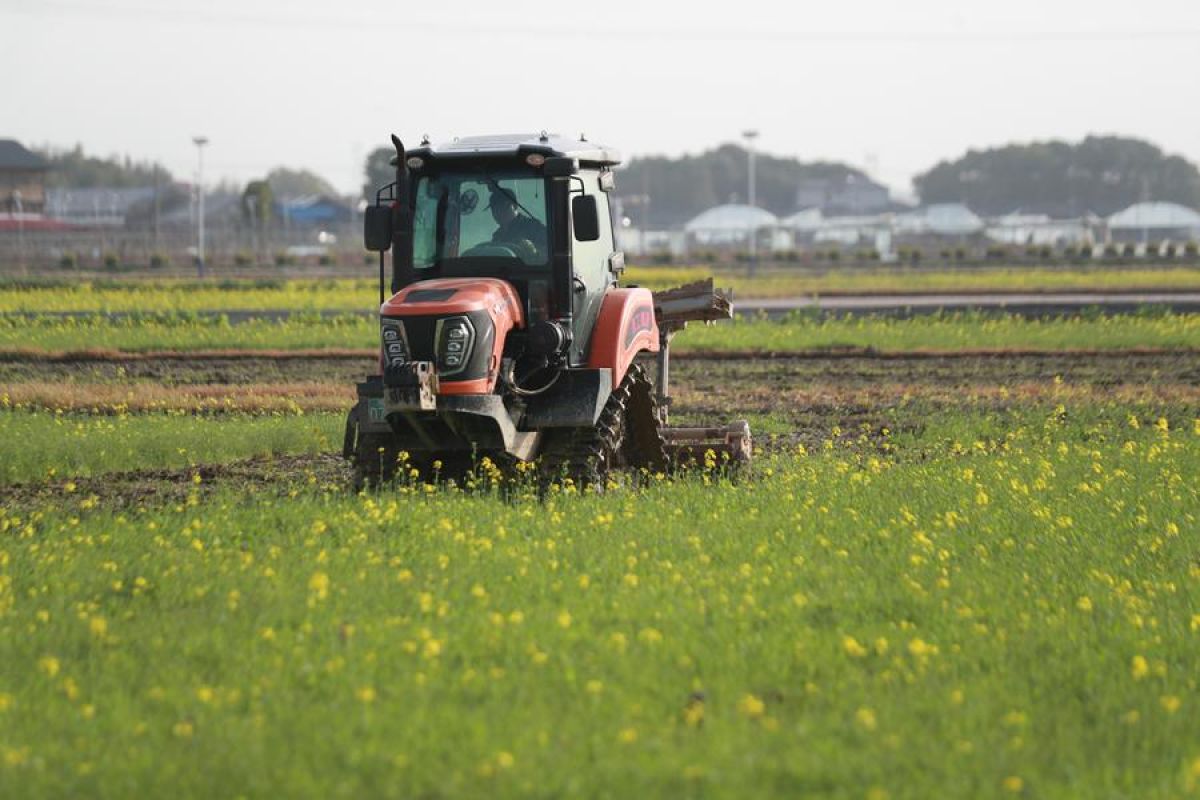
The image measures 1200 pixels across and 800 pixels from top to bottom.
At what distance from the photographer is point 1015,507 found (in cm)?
1105

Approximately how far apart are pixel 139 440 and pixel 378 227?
555cm

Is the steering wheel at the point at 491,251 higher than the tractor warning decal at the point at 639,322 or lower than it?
higher

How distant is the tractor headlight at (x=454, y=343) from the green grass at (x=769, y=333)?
17.4 metres

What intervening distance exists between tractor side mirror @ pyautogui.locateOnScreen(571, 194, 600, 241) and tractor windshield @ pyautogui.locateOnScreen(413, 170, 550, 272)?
31cm

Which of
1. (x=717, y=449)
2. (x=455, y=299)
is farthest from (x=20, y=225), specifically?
(x=455, y=299)

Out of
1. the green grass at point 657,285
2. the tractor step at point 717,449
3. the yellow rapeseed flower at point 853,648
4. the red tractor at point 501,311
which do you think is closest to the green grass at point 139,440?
the red tractor at point 501,311

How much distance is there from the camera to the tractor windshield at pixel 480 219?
38.3 feet

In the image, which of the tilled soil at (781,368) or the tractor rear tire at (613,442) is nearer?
the tractor rear tire at (613,442)

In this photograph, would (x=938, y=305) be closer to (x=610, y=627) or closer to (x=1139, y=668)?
(x=610, y=627)

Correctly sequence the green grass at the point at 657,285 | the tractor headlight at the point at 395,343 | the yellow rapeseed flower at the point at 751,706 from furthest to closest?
the green grass at the point at 657,285, the tractor headlight at the point at 395,343, the yellow rapeseed flower at the point at 751,706

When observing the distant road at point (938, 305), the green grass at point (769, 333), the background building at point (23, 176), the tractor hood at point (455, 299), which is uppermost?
the background building at point (23, 176)

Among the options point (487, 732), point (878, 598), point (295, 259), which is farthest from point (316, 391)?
point (295, 259)

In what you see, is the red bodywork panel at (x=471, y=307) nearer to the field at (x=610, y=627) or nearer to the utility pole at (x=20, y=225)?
the field at (x=610, y=627)

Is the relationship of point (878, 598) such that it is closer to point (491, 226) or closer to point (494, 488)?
point (494, 488)
